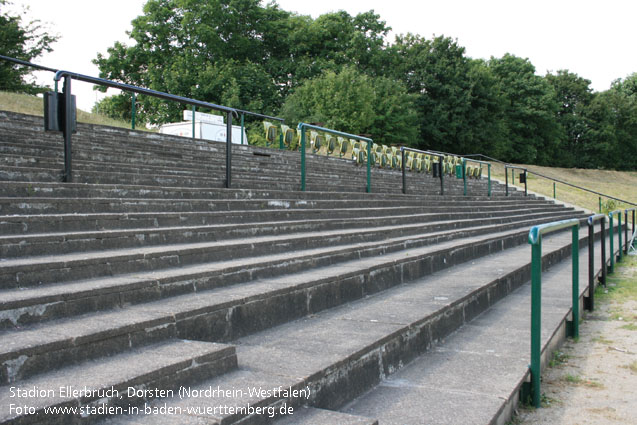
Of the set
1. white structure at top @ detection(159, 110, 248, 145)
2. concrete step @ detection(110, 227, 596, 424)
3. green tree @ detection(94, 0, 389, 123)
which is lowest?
concrete step @ detection(110, 227, 596, 424)

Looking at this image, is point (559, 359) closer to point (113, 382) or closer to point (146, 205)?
point (113, 382)

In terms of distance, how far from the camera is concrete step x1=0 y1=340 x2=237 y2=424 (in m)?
1.83

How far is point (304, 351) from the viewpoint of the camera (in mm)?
2961

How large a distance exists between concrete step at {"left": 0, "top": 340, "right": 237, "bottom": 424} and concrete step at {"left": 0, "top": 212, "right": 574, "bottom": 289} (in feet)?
2.82

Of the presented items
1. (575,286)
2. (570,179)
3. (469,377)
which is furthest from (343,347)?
(570,179)

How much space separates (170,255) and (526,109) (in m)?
47.4

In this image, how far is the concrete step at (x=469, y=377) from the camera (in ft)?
8.93

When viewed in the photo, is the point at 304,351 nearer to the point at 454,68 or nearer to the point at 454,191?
the point at 454,191

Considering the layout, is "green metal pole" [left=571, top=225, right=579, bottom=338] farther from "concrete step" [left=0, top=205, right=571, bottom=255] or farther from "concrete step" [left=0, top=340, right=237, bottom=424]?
"concrete step" [left=0, top=340, right=237, bottom=424]

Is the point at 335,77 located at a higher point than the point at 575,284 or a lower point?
higher

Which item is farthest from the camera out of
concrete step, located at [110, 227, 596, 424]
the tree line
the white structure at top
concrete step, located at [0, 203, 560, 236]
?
the tree line

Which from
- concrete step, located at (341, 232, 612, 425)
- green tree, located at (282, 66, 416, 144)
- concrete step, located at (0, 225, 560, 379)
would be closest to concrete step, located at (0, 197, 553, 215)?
concrete step, located at (0, 225, 560, 379)

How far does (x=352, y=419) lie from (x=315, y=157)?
33.9 ft

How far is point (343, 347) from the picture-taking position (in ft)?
9.91
